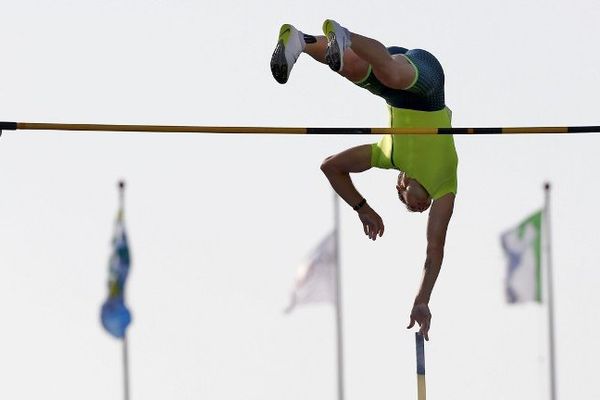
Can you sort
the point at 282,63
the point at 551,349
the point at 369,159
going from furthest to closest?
the point at 551,349, the point at 369,159, the point at 282,63

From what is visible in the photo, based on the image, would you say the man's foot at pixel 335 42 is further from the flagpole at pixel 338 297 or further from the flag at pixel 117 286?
the flagpole at pixel 338 297

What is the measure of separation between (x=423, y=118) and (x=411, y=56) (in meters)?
0.67

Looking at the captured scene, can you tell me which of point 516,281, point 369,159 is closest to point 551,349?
point 516,281

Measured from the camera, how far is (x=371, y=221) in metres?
22.7

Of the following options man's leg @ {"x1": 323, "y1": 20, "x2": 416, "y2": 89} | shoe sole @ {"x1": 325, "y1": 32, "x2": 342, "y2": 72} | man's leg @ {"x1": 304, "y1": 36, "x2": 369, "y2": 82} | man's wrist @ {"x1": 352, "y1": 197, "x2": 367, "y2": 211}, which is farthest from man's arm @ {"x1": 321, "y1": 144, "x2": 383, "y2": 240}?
shoe sole @ {"x1": 325, "y1": 32, "x2": 342, "y2": 72}

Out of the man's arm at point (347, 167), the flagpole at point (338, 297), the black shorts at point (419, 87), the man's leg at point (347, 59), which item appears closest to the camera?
the man's leg at point (347, 59)

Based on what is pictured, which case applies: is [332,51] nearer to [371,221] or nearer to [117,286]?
[371,221]

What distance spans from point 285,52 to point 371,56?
2.18 feet

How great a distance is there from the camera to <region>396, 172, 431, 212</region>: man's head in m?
22.0

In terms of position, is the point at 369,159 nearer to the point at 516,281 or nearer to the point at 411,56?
the point at 411,56

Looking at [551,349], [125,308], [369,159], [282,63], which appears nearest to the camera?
[282,63]

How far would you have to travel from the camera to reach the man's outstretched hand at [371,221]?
22.7m

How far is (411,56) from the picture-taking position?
21391mm

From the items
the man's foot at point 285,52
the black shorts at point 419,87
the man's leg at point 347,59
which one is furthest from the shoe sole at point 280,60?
the black shorts at point 419,87
